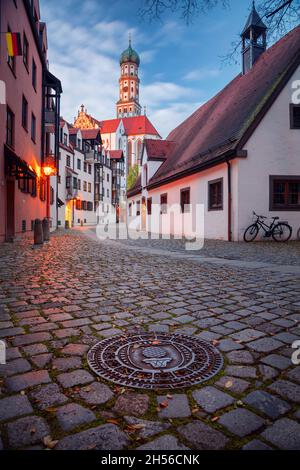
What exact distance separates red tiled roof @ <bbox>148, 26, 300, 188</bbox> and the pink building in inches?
314

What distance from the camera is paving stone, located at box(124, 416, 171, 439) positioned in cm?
150

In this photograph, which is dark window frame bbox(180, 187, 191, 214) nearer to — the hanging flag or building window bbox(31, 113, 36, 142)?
building window bbox(31, 113, 36, 142)

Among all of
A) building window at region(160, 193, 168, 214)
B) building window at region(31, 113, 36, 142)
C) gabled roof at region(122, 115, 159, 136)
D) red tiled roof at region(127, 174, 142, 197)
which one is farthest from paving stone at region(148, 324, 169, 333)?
gabled roof at region(122, 115, 159, 136)

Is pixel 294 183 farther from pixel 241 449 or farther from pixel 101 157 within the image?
pixel 101 157

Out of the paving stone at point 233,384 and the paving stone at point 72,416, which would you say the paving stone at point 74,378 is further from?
the paving stone at point 233,384

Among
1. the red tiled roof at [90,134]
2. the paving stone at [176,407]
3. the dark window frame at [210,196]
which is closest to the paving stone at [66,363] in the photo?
the paving stone at [176,407]

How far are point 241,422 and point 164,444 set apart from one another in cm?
42

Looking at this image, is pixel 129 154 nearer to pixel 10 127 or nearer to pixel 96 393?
pixel 10 127

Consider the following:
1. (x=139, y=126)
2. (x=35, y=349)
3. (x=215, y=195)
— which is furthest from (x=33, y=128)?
(x=139, y=126)

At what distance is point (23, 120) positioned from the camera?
15.0 metres

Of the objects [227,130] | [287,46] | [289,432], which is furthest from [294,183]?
[289,432]

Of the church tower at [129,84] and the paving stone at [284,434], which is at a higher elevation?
the church tower at [129,84]

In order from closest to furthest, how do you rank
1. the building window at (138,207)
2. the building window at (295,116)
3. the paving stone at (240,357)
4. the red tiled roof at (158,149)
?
the paving stone at (240,357) → the building window at (295,116) → the red tiled roof at (158,149) → the building window at (138,207)

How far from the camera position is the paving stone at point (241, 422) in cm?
154
